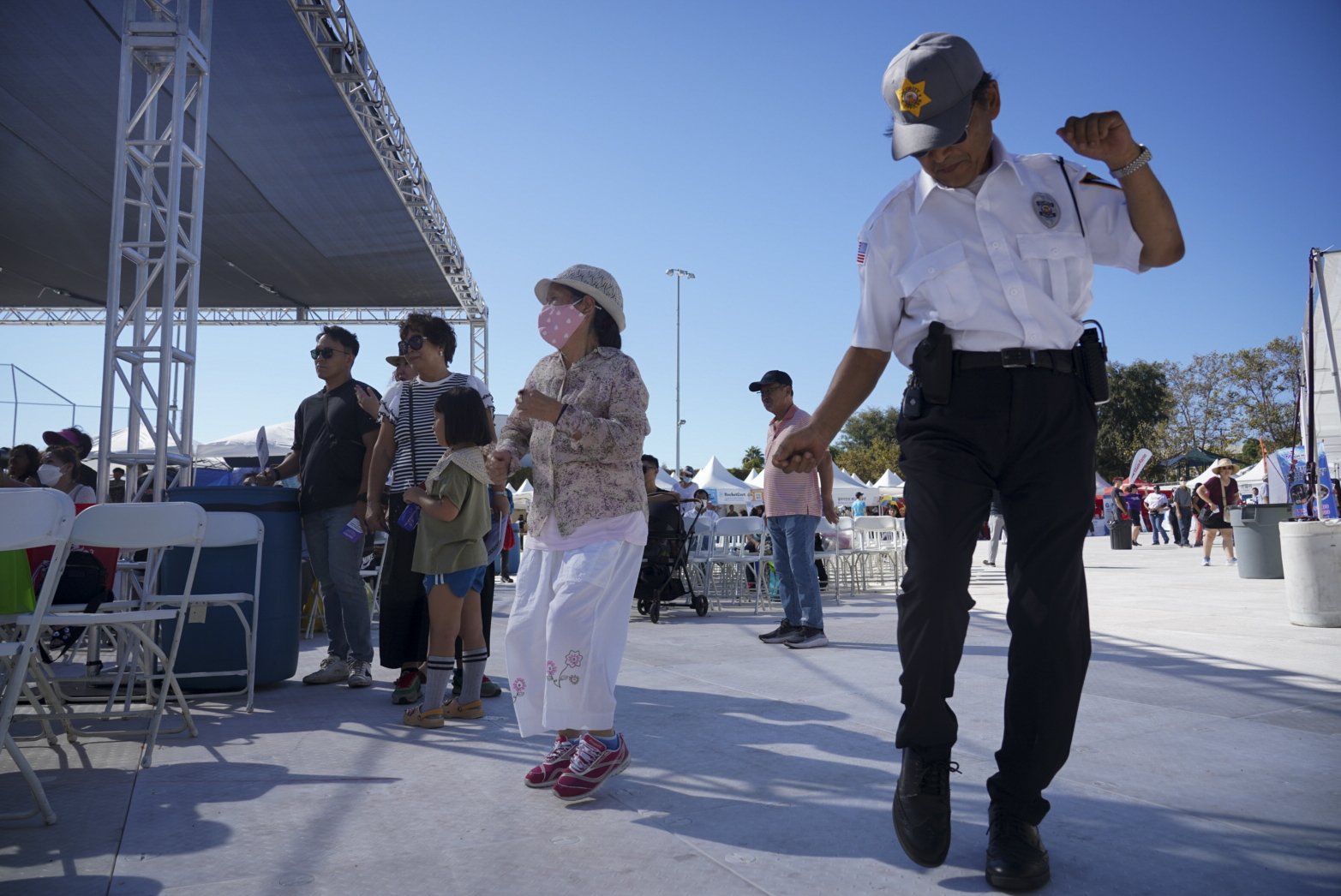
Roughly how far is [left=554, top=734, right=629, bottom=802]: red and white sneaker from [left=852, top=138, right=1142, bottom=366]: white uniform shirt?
142 centimetres

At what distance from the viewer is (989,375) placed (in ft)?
6.81

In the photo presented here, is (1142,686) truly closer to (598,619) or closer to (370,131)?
(598,619)

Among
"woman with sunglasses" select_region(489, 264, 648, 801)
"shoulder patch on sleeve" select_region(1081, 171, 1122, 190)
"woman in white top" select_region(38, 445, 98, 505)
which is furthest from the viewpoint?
"woman in white top" select_region(38, 445, 98, 505)

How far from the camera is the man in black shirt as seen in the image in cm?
497

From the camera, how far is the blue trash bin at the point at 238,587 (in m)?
4.67

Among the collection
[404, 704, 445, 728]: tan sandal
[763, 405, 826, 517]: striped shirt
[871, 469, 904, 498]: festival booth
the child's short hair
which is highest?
[871, 469, 904, 498]: festival booth

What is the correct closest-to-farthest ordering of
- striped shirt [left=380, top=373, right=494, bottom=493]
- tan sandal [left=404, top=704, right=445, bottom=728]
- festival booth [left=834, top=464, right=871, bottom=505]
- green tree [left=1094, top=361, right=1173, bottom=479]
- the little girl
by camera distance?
tan sandal [left=404, top=704, right=445, bottom=728], the little girl, striped shirt [left=380, top=373, right=494, bottom=493], festival booth [left=834, top=464, right=871, bottom=505], green tree [left=1094, top=361, right=1173, bottom=479]

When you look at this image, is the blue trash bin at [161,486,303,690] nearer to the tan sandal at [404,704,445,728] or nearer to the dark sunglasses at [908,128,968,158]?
the tan sandal at [404,704,445,728]

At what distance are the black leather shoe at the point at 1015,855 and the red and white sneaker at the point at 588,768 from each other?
1122 millimetres

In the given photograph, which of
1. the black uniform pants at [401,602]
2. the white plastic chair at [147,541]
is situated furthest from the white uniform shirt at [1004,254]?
the black uniform pants at [401,602]

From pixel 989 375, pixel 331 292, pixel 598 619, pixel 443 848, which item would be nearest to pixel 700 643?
pixel 598 619

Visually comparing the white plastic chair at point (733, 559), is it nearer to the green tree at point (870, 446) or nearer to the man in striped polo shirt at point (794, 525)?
the man in striped polo shirt at point (794, 525)

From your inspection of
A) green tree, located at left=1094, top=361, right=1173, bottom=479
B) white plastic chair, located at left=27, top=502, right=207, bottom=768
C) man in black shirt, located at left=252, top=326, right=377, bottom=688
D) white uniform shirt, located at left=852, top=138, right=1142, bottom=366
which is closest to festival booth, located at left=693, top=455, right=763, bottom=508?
man in black shirt, located at left=252, top=326, right=377, bottom=688

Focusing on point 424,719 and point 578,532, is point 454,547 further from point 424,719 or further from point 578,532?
point 578,532
